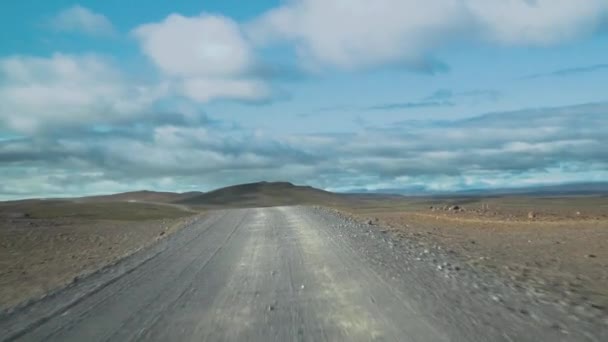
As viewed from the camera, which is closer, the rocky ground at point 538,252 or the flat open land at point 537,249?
the rocky ground at point 538,252

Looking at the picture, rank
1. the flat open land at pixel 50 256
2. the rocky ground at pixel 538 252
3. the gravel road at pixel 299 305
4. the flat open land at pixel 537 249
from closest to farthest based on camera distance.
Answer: the gravel road at pixel 299 305 → the rocky ground at pixel 538 252 → the flat open land at pixel 537 249 → the flat open land at pixel 50 256

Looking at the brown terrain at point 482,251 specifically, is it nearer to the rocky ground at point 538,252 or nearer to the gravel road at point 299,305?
the rocky ground at point 538,252

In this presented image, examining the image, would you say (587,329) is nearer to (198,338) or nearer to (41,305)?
(198,338)

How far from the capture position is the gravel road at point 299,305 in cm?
787

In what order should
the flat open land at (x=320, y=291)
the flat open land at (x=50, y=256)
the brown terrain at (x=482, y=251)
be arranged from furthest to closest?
the flat open land at (x=50, y=256), the brown terrain at (x=482, y=251), the flat open land at (x=320, y=291)

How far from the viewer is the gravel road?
7871 millimetres

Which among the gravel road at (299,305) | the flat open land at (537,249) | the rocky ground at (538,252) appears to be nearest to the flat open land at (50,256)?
the gravel road at (299,305)

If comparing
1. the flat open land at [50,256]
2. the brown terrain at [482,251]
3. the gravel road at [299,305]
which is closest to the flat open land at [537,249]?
the brown terrain at [482,251]

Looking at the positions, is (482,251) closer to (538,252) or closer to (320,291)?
(538,252)

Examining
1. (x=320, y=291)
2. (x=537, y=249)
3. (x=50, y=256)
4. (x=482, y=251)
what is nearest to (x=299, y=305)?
(x=320, y=291)

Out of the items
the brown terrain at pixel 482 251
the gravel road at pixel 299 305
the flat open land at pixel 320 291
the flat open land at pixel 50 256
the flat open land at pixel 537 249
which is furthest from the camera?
the flat open land at pixel 50 256

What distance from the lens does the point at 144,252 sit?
20.8 meters

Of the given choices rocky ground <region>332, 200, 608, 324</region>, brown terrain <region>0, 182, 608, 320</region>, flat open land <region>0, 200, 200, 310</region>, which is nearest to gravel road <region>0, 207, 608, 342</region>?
rocky ground <region>332, 200, 608, 324</region>

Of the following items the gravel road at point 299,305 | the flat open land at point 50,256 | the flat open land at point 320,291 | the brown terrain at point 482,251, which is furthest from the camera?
the flat open land at point 50,256
